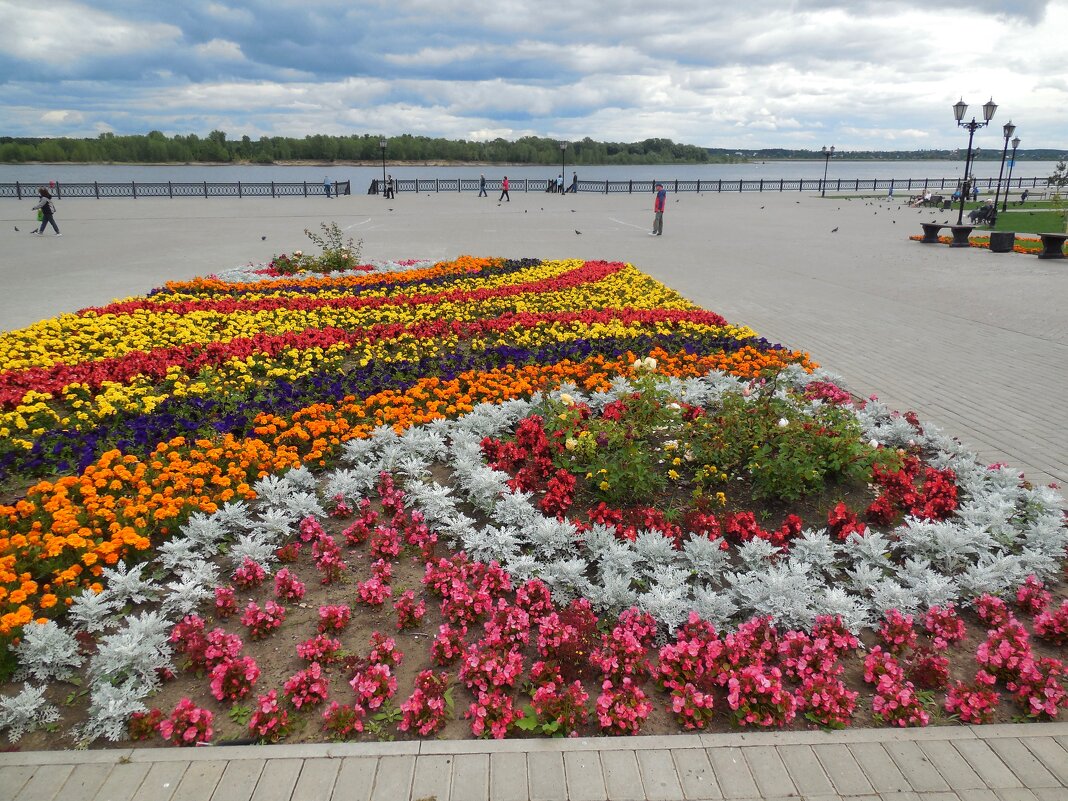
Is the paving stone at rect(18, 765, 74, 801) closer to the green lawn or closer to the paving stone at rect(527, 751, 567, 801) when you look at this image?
the paving stone at rect(527, 751, 567, 801)

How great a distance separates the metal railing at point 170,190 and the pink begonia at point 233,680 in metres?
40.4

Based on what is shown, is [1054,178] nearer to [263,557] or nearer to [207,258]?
[207,258]

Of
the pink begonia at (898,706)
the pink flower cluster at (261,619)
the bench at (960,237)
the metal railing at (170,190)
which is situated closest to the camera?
the pink begonia at (898,706)

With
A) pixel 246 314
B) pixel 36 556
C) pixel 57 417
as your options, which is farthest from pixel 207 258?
pixel 36 556

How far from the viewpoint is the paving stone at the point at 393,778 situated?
237cm

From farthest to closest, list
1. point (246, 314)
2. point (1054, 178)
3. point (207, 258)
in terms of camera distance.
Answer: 1. point (1054, 178)
2. point (207, 258)
3. point (246, 314)

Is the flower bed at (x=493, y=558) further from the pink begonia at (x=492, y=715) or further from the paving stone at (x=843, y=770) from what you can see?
the paving stone at (x=843, y=770)

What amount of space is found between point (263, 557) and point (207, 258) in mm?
14464

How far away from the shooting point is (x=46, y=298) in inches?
433

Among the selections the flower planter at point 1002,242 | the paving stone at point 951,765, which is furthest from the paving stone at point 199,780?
the flower planter at point 1002,242

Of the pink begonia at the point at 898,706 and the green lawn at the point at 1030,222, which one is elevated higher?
the green lawn at the point at 1030,222

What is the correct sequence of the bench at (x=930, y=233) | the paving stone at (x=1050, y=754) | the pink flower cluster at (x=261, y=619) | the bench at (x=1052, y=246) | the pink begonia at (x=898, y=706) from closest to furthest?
the paving stone at (x=1050, y=754) → the pink begonia at (x=898, y=706) → the pink flower cluster at (x=261, y=619) → the bench at (x=1052, y=246) → the bench at (x=930, y=233)

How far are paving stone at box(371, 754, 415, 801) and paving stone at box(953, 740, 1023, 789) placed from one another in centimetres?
211

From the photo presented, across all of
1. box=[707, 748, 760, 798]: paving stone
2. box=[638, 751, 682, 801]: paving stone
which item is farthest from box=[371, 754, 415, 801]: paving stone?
box=[707, 748, 760, 798]: paving stone
